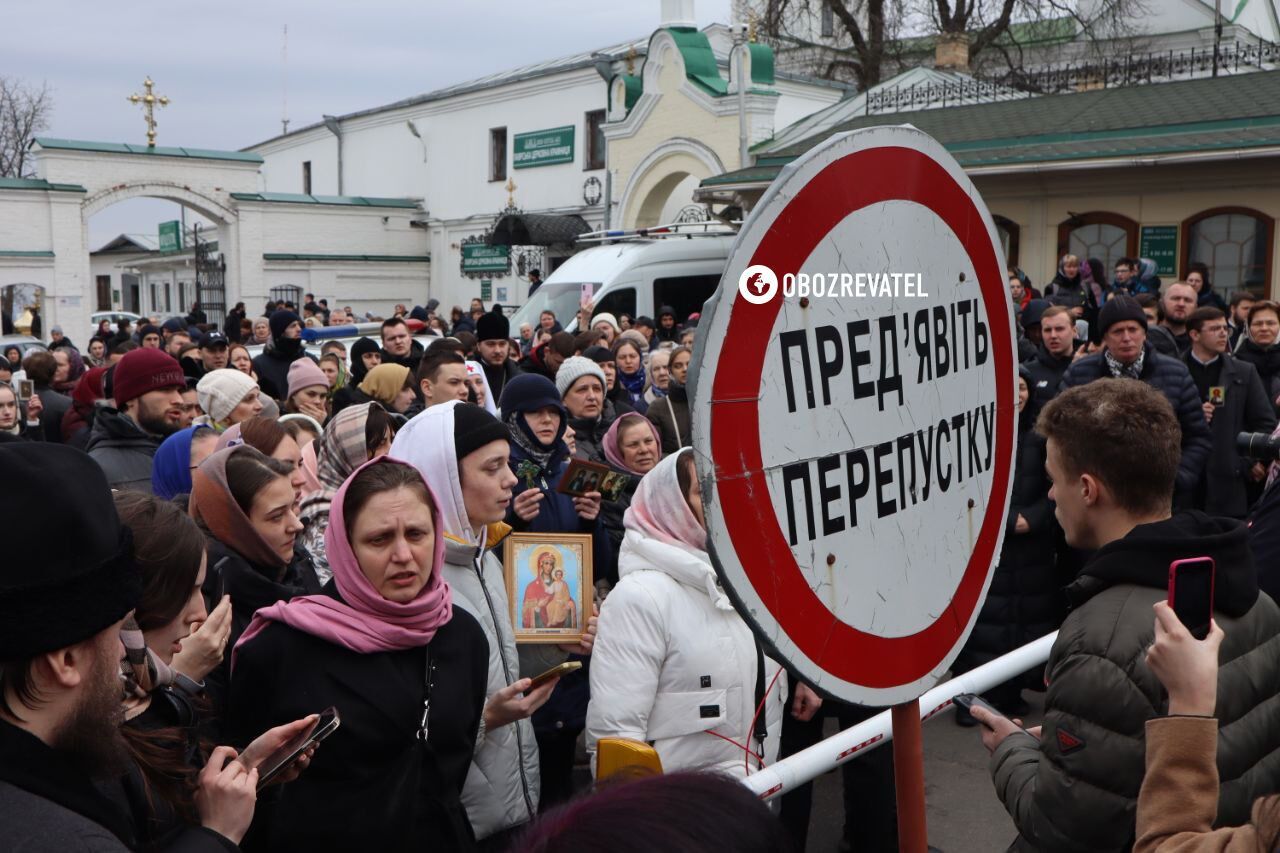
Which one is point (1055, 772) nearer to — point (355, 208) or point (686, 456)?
point (686, 456)

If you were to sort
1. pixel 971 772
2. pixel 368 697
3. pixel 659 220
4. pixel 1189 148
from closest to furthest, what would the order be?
pixel 368 697
pixel 971 772
pixel 1189 148
pixel 659 220

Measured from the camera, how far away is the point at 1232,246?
15.4 m

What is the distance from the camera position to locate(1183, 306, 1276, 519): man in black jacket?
7504 mm

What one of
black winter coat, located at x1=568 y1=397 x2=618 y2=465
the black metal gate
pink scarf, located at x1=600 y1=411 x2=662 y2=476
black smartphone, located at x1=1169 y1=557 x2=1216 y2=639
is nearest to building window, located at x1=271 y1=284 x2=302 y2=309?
the black metal gate

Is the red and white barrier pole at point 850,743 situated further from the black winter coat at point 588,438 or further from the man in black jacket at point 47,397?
the man in black jacket at point 47,397

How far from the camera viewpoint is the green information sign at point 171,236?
43.8 meters

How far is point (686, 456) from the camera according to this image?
134 inches

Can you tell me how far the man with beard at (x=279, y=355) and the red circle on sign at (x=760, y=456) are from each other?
27.7ft

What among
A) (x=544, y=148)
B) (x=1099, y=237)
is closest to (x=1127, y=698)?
(x=1099, y=237)

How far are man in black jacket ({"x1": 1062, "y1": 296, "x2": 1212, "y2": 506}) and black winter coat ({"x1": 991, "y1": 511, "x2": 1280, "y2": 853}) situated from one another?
4778mm

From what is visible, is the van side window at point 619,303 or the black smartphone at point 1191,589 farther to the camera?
the van side window at point 619,303

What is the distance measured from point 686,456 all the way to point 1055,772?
1.52m

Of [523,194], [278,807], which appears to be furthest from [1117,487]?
[523,194]

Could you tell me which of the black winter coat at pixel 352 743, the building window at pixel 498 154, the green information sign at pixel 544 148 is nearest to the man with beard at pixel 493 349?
the black winter coat at pixel 352 743
